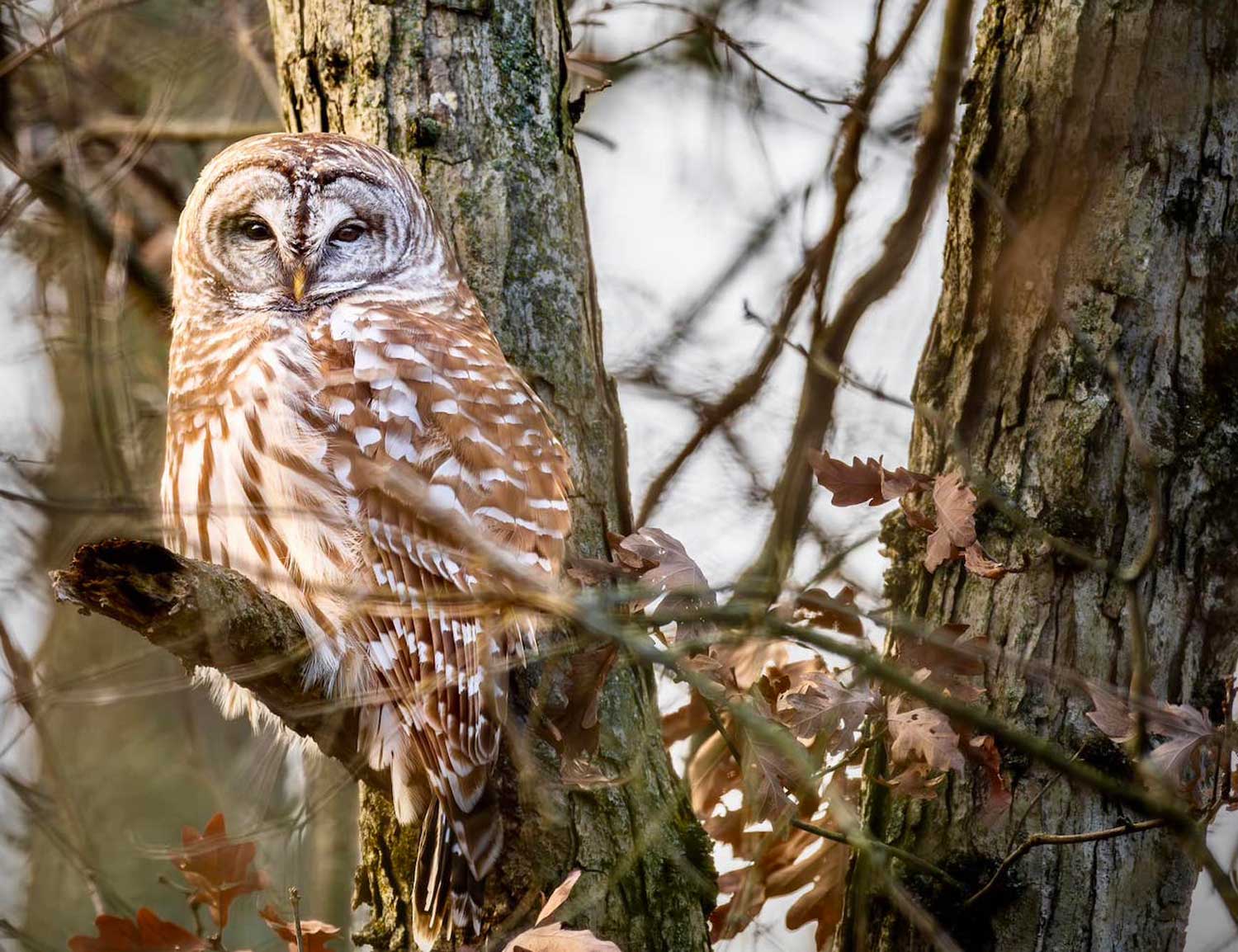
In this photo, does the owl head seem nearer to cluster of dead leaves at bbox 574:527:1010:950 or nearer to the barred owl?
the barred owl


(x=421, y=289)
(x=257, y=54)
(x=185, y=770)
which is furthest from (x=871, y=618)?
(x=185, y=770)

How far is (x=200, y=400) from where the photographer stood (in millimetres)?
3164

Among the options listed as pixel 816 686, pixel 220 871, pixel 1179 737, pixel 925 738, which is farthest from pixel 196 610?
pixel 1179 737

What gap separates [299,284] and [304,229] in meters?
0.18

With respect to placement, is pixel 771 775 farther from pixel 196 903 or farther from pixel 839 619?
pixel 196 903

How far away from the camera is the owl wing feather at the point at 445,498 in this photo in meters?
2.83

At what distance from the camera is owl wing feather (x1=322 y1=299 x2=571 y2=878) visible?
9.27 ft

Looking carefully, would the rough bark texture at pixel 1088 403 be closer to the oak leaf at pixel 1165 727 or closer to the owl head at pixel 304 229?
the oak leaf at pixel 1165 727

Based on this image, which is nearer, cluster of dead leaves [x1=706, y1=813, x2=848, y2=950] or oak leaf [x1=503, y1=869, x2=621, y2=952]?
oak leaf [x1=503, y1=869, x2=621, y2=952]

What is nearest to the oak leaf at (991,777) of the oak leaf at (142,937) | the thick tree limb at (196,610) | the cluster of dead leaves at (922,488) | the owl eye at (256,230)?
the cluster of dead leaves at (922,488)

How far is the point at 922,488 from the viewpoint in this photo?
251 centimetres

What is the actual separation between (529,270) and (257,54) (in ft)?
7.49

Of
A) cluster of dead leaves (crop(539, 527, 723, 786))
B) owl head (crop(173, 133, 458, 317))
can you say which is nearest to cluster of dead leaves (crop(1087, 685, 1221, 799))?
cluster of dead leaves (crop(539, 527, 723, 786))

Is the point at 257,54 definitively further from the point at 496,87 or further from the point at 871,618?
the point at 871,618
